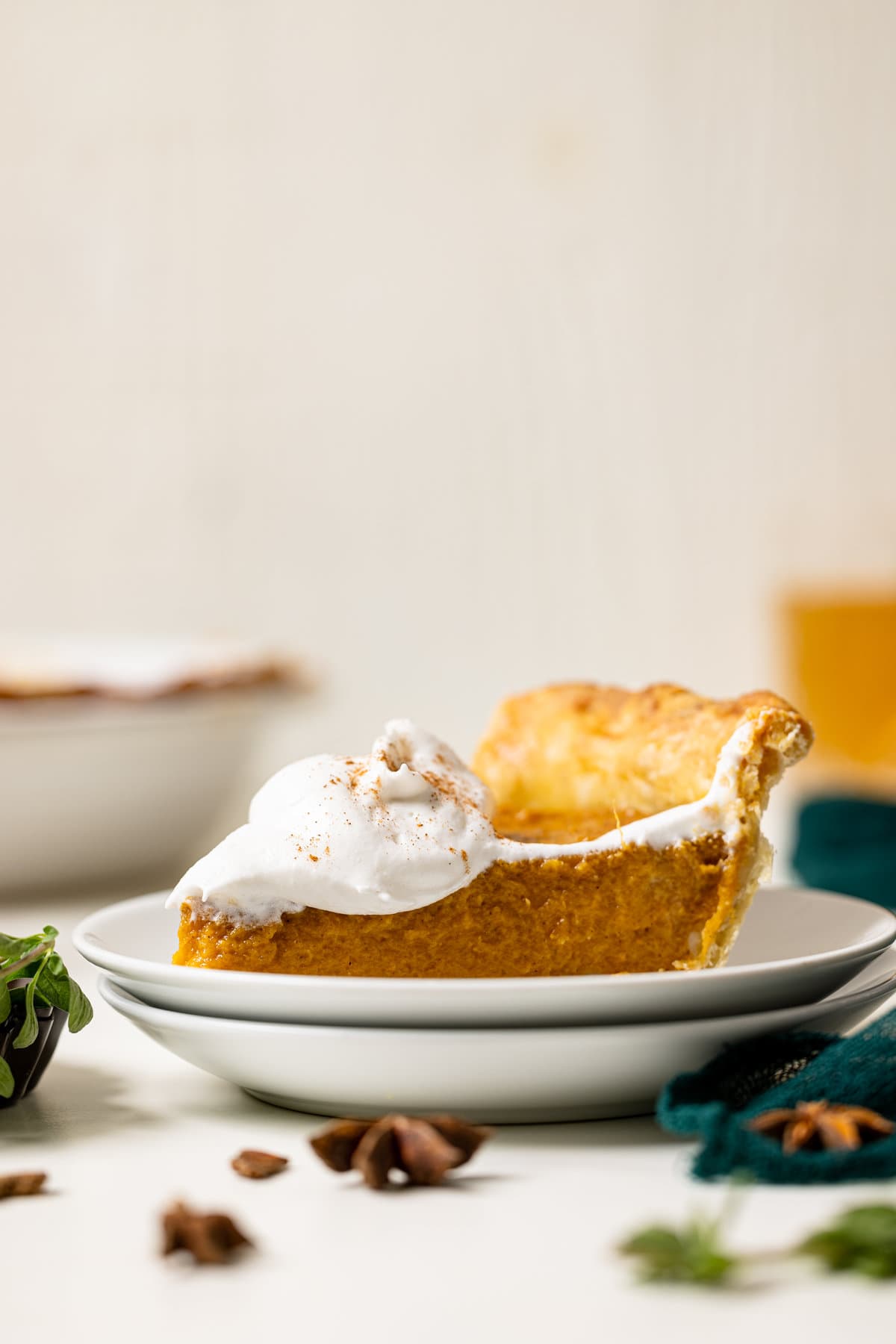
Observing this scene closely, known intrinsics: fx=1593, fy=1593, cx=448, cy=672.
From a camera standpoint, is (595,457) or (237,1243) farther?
(595,457)

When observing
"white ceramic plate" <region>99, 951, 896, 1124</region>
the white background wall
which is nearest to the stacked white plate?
"white ceramic plate" <region>99, 951, 896, 1124</region>

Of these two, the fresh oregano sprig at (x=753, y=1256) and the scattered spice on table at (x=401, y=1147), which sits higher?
the fresh oregano sprig at (x=753, y=1256)

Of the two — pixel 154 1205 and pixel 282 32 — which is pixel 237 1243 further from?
pixel 282 32

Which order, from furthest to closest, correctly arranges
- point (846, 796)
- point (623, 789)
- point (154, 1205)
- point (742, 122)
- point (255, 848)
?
point (742, 122)
point (846, 796)
point (623, 789)
point (255, 848)
point (154, 1205)

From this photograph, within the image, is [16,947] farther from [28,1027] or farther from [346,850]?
[346,850]

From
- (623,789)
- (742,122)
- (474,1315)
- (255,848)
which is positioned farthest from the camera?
(742,122)

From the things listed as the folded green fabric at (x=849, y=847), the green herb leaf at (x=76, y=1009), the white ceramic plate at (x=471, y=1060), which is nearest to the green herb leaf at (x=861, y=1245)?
the white ceramic plate at (x=471, y=1060)

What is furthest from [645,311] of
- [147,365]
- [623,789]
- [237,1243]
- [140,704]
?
[237,1243]

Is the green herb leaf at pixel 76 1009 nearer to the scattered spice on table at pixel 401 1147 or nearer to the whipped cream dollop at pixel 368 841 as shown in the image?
the whipped cream dollop at pixel 368 841
